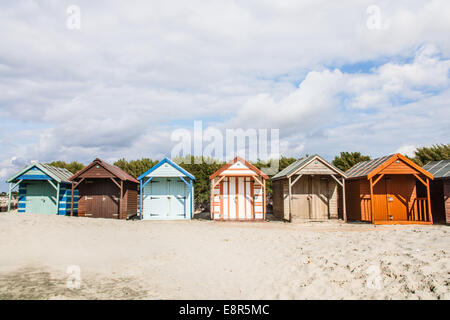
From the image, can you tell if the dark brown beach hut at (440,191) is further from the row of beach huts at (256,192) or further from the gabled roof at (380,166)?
the gabled roof at (380,166)

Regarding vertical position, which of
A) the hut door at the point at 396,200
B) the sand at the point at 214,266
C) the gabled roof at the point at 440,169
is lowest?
the sand at the point at 214,266

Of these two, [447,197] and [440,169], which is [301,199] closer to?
[447,197]

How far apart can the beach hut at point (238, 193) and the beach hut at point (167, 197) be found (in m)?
1.62

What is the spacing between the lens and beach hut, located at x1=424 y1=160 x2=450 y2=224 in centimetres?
1747

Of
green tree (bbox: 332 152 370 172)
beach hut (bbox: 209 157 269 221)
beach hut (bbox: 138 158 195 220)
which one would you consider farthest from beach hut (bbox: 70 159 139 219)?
green tree (bbox: 332 152 370 172)

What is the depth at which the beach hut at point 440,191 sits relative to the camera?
688 inches

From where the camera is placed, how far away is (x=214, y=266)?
8523mm

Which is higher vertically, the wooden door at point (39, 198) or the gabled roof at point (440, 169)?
the gabled roof at point (440, 169)

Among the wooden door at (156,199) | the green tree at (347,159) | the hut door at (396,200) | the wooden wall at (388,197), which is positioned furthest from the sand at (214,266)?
the green tree at (347,159)

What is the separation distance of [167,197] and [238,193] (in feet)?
14.6

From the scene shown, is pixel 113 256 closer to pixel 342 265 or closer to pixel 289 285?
pixel 289 285

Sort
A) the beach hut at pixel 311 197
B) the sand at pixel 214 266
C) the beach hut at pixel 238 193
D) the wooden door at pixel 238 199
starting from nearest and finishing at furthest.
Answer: the sand at pixel 214 266 < the beach hut at pixel 311 197 < the beach hut at pixel 238 193 < the wooden door at pixel 238 199

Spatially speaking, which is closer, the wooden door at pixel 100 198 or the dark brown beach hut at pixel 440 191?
the dark brown beach hut at pixel 440 191

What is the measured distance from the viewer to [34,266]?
293 inches
